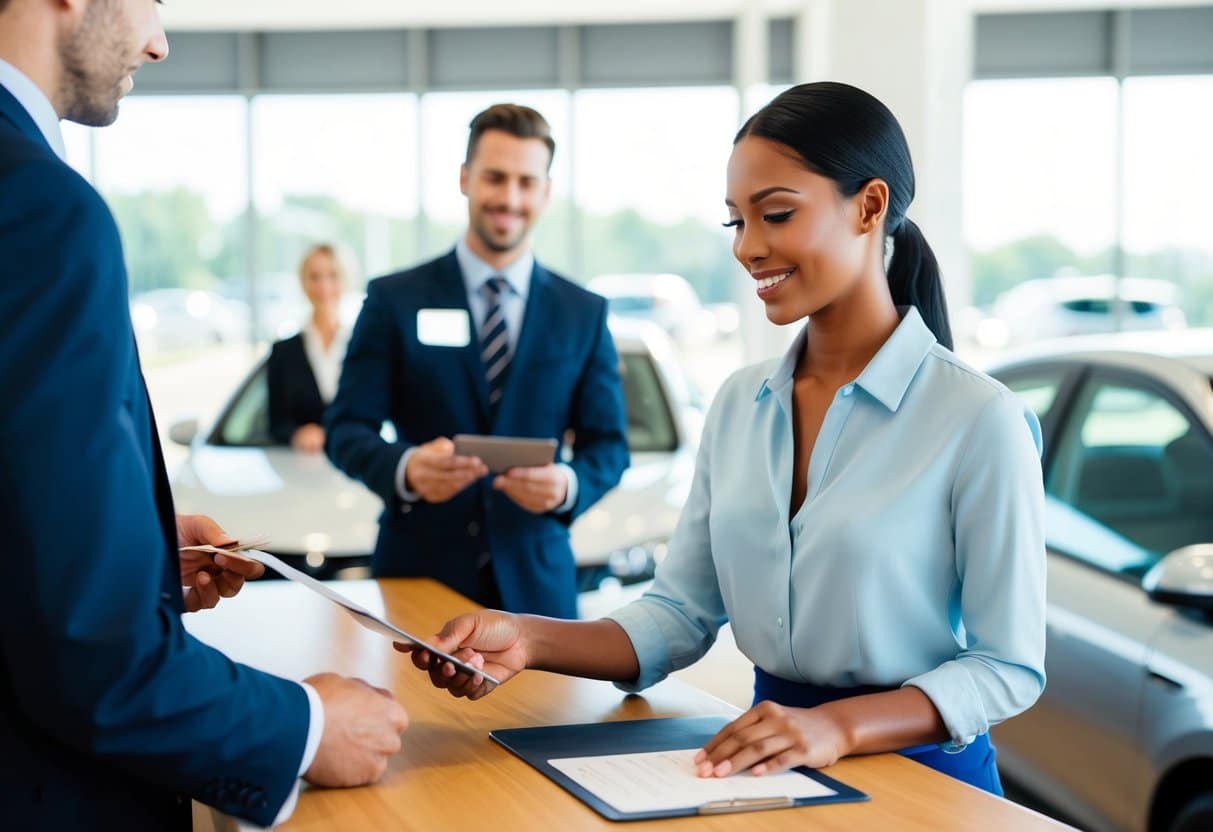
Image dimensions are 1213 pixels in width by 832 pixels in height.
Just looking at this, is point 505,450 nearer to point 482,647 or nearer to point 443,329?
point 443,329

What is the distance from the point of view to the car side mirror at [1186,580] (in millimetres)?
2658

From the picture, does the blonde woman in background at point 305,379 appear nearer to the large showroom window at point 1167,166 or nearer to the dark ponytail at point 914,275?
the dark ponytail at point 914,275

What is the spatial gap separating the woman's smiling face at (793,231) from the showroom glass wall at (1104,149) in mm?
9300

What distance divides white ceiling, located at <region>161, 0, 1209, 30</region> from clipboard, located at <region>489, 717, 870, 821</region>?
8.92 metres

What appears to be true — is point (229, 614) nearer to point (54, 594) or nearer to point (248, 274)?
point (54, 594)

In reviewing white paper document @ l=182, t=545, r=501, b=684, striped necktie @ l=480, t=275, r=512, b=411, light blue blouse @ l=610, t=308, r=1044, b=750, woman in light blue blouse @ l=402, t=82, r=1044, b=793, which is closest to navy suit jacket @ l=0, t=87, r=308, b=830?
white paper document @ l=182, t=545, r=501, b=684

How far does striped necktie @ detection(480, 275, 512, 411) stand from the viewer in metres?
3.22

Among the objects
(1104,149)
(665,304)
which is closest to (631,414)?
(665,304)

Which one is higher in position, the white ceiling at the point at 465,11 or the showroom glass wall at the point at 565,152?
the white ceiling at the point at 465,11

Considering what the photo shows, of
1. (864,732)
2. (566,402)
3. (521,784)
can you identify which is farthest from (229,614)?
(864,732)

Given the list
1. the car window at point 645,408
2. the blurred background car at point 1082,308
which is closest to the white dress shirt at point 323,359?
the car window at point 645,408

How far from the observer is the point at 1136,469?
331 centimetres

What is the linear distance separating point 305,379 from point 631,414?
123 cm

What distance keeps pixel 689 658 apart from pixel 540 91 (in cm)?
983
